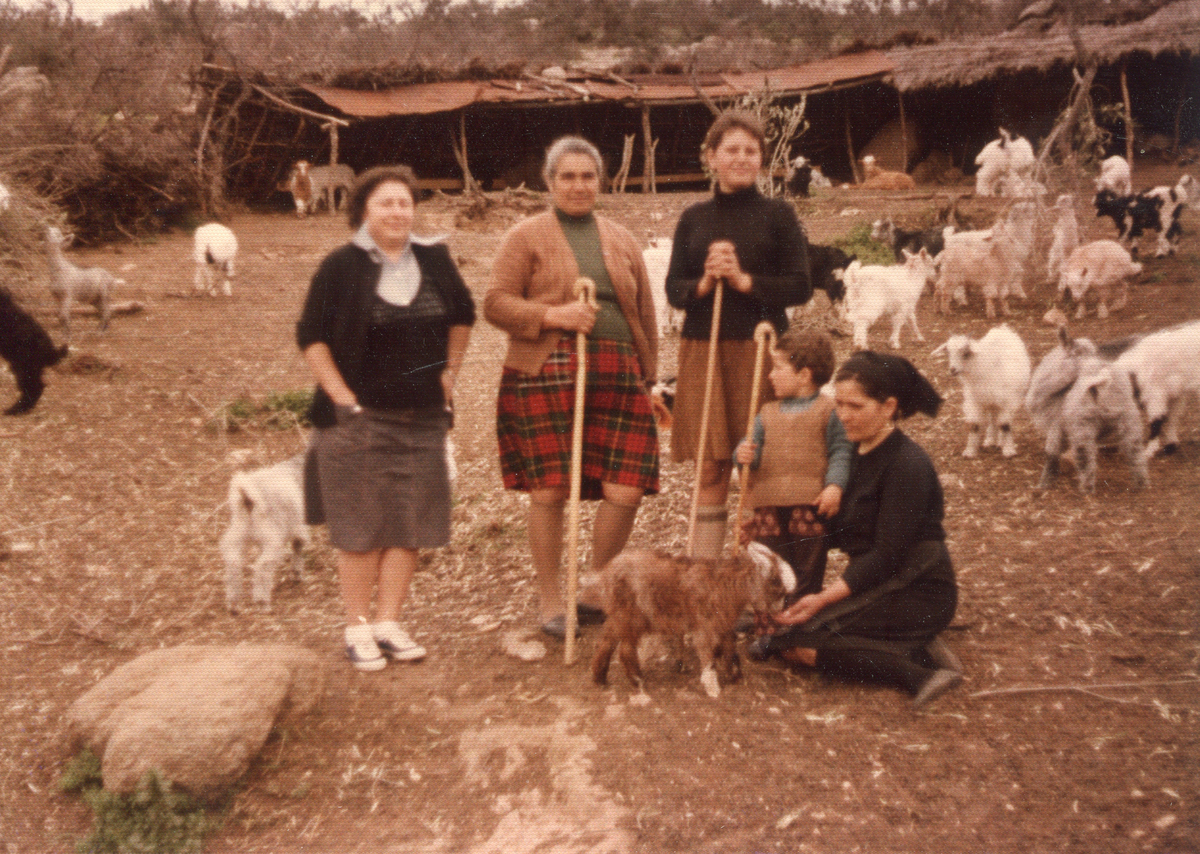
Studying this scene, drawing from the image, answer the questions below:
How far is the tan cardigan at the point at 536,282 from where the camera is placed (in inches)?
136

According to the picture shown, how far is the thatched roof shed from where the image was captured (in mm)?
15164

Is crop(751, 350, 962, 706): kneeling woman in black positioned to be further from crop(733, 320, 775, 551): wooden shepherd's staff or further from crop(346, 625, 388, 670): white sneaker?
crop(346, 625, 388, 670): white sneaker

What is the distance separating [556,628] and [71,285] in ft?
23.5

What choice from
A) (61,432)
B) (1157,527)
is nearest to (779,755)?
(1157,527)

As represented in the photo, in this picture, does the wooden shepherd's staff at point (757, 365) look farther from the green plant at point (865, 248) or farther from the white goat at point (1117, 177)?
the white goat at point (1117, 177)

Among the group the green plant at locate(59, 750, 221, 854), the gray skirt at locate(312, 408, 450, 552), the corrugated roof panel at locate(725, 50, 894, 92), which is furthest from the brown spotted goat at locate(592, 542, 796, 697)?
the corrugated roof panel at locate(725, 50, 894, 92)

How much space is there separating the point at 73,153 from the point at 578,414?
12.9 meters

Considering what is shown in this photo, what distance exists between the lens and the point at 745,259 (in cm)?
354

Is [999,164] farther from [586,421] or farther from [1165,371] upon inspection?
[586,421]

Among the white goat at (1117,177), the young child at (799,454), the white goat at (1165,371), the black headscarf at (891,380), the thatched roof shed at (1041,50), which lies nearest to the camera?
the black headscarf at (891,380)

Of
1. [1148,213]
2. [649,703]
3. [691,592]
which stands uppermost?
[1148,213]

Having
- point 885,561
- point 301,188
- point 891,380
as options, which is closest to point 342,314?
point 891,380

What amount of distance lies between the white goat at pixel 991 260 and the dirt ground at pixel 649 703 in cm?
374

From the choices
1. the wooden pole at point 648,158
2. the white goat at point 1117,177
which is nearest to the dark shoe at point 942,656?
the white goat at point 1117,177
